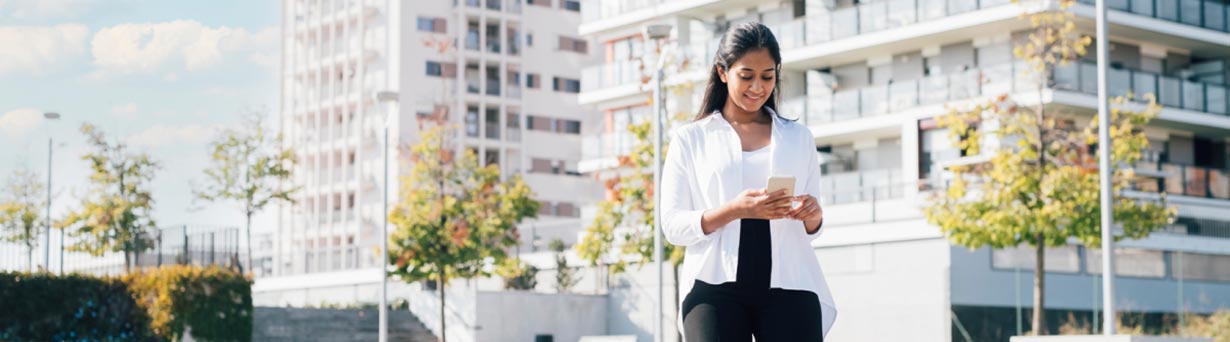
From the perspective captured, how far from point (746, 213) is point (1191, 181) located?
4118 centimetres

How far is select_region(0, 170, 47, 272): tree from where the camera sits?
51125 millimetres

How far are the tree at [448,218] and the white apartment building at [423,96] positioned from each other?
77.8 ft

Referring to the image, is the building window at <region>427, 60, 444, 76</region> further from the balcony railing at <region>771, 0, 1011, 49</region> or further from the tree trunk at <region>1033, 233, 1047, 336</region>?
the tree trunk at <region>1033, 233, 1047, 336</region>

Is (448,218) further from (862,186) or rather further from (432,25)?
(432,25)

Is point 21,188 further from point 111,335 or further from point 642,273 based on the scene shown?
point 111,335

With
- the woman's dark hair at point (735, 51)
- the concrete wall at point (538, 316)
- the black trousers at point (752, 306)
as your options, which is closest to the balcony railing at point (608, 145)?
the concrete wall at point (538, 316)

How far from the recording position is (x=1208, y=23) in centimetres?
4472

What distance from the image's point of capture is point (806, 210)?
4.62 metres

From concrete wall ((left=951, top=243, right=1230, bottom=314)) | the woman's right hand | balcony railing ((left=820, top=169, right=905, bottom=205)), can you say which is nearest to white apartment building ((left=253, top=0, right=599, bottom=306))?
balcony railing ((left=820, top=169, right=905, bottom=205))

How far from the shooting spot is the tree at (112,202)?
47.4 meters

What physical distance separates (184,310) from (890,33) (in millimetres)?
20563

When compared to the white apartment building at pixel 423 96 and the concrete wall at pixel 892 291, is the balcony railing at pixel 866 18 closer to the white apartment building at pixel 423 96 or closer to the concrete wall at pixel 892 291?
the concrete wall at pixel 892 291

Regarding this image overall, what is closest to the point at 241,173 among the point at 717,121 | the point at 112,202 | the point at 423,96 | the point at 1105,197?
the point at 112,202

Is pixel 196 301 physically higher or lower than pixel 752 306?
lower
